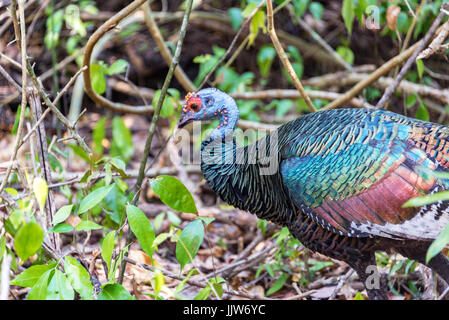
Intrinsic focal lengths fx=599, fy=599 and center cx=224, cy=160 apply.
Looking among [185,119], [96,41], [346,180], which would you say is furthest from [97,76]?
[346,180]

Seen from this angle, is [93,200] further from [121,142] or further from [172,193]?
[121,142]

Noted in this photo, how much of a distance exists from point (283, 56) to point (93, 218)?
1763 mm

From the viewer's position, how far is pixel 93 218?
430 centimetres

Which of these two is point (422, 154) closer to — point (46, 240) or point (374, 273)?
point (374, 273)

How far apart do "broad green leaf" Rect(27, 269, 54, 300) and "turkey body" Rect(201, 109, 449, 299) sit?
126cm

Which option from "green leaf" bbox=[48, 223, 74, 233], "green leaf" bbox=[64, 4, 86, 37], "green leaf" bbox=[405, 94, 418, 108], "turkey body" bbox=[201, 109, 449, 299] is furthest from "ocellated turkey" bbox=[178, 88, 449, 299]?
"green leaf" bbox=[64, 4, 86, 37]

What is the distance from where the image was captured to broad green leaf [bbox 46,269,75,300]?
258 centimetres

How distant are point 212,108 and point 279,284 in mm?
1426

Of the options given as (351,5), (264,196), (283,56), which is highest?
(351,5)

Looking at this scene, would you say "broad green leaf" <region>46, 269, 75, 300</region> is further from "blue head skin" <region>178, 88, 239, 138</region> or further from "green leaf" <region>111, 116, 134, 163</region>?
"green leaf" <region>111, 116, 134, 163</region>

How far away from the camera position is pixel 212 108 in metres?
3.62

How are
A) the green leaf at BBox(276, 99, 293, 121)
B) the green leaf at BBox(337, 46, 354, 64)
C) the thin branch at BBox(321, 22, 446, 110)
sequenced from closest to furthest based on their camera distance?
the thin branch at BBox(321, 22, 446, 110), the green leaf at BBox(276, 99, 293, 121), the green leaf at BBox(337, 46, 354, 64)

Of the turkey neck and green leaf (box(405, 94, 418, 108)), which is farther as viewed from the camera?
green leaf (box(405, 94, 418, 108))

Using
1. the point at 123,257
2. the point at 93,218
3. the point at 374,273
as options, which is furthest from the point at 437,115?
the point at 123,257
